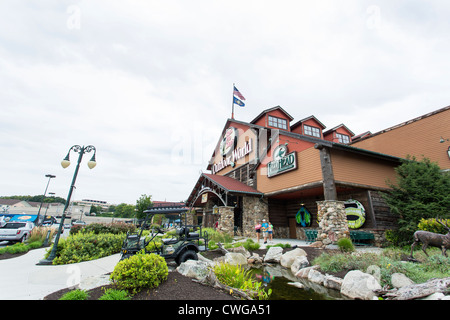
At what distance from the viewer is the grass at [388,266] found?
5478mm

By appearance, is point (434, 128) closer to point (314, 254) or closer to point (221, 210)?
point (314, 254)

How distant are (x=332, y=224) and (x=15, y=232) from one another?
67.4 ft

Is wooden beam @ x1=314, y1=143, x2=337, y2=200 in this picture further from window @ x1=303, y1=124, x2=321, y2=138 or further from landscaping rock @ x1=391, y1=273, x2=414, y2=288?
window @ x1=303, y1=124, x2=321, y2=138

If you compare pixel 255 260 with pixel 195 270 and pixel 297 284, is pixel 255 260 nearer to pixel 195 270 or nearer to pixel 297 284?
pixel 297 284

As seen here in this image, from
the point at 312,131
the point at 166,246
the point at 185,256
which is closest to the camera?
the point at 185,256

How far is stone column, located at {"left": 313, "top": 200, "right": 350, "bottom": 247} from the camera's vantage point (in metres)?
10.9

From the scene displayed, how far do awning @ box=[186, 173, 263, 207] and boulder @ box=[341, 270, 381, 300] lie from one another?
11154 millimetres

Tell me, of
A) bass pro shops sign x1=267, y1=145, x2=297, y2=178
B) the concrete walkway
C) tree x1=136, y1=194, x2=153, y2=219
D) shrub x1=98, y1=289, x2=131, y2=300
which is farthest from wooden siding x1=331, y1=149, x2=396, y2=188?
tree x1=136, y1=194, x2=153, y2=219

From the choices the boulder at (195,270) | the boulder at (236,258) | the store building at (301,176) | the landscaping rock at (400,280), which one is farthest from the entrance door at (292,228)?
the boulder at (195,270)

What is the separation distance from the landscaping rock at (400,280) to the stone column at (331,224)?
18.0 feet

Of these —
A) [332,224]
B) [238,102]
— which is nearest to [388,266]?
[332,224]

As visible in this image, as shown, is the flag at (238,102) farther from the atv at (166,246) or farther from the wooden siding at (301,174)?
the atv at (166,246)

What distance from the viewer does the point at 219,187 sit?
1769cm

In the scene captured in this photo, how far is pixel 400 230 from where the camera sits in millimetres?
10766
